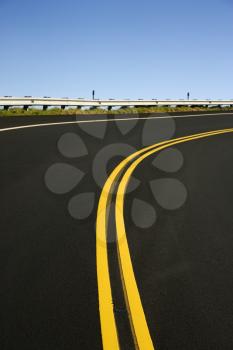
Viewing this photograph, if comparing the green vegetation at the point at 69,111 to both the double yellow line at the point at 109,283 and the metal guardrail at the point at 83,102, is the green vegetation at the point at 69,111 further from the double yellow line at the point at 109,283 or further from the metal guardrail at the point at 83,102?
the double yellow line at the point at 109,283

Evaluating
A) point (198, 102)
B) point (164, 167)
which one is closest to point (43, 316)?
point (164, 167)

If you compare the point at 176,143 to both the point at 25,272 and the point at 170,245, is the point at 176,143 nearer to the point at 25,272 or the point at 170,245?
the point at 170,245

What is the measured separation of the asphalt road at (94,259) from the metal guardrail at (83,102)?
13.9m

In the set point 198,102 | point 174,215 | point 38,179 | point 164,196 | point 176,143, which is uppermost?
point 198,102

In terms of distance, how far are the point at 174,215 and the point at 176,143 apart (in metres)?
8.67

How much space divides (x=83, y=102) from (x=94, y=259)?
978 inches

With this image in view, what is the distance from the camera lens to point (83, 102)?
1178 inches

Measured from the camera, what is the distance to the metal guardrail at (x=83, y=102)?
25.1 metres

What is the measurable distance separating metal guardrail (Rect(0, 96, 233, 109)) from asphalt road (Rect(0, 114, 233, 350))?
13.9 m

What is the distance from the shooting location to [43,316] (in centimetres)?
443

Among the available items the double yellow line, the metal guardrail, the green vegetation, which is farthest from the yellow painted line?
the metal guardrail

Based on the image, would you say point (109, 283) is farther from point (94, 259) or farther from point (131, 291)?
point (94, 259)

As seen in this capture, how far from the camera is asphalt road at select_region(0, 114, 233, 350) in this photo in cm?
426

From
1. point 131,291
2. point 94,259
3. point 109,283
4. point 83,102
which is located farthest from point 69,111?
point 131,291
